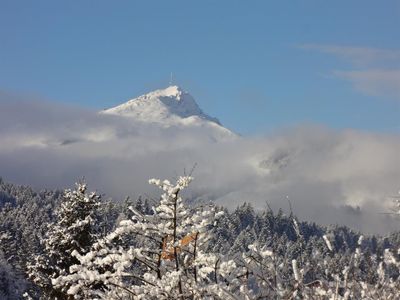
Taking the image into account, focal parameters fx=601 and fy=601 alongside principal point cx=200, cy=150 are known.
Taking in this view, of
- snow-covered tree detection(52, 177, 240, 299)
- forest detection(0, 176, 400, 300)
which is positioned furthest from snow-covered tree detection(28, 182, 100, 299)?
snow-covered tree detection(52, 177, 240, 299)

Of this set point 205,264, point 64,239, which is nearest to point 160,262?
point 205,264

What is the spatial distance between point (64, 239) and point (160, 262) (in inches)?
555

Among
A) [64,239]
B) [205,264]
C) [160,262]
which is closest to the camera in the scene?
[160,262]

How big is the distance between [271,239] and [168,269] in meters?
1.00

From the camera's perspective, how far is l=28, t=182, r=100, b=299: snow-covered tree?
1889 cm

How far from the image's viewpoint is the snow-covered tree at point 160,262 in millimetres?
5172

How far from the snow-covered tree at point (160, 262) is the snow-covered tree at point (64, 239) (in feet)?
42.9

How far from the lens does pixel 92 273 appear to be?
500cm

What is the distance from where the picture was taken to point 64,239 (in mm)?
18891

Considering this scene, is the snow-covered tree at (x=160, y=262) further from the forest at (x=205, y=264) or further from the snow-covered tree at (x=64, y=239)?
the snow-covered tree at (x=64, y=239)

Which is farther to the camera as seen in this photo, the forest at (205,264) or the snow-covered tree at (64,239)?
the snow-covered tree at (64,239)

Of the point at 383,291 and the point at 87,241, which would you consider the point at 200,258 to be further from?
the point at 87,241

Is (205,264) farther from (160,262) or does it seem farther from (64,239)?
(64,239)

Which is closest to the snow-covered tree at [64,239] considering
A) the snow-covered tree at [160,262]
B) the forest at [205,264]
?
the forest at [205,264]
